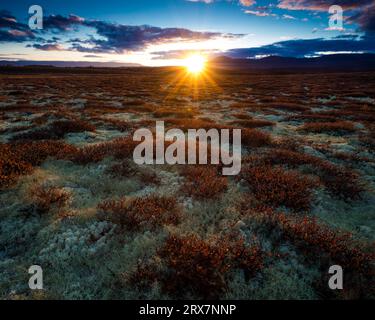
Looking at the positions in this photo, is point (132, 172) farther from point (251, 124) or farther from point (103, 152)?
point (251, 124)

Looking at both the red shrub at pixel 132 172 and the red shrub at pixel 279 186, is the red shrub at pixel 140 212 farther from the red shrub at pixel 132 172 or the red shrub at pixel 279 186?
the red shrub at pixel 279 186

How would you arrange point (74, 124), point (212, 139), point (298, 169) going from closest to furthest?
point (298, 169) < point (212, 139) < point (74, 124)

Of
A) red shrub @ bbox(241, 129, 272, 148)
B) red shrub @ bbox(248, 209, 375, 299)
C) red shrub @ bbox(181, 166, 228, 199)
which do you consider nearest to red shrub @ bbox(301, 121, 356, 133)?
red shrub @ bbox(241, 129, 272, 148)

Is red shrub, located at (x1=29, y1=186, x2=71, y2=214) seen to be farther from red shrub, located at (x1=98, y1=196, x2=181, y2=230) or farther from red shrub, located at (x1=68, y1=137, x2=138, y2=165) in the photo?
red shrub, located at (x1=68, y1=137, x2=138, y2=165)

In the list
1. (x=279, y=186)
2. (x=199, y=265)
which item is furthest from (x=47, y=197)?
(x=279, y=186)

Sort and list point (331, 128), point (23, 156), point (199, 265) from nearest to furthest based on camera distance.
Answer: point (199, 265) → point (23, 156) → point (331, 128)

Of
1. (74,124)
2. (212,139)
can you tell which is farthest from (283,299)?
(74,124)

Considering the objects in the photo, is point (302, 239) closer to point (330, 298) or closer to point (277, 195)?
point (330, 298)

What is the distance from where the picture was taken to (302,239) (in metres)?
5.87

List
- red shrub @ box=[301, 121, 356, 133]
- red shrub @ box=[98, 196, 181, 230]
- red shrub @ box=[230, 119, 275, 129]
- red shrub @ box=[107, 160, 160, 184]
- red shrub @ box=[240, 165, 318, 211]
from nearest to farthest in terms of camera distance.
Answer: red shrub @ box=[98, 196, 181, 230]
red shrub @ box=[240, 165, 318, 211]
red shrub @ box=[107, 160, 160, 184]
red shrub @ box=[301, 121, 356, 133]
red shrub @ box=[230, 119, 275, 129]

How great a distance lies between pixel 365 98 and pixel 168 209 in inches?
1414

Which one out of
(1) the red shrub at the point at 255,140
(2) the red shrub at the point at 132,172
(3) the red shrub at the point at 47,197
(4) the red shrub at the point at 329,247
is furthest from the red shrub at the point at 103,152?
(4) the red shrub at the point at 329,247

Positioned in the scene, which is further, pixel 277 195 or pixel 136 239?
pixel 277 195
